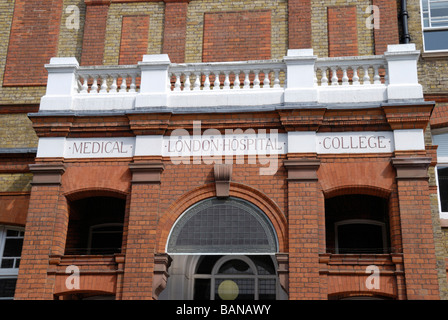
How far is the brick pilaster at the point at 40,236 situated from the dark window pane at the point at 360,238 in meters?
5.78

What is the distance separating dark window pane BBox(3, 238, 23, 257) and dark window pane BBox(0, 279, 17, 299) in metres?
0.60

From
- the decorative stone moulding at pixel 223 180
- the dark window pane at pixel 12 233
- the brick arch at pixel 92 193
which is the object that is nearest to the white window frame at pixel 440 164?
the decorative stone moulding at pixel 223 180

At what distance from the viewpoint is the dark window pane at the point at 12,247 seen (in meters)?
14.6

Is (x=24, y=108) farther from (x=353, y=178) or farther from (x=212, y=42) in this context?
(x=353, y=178)

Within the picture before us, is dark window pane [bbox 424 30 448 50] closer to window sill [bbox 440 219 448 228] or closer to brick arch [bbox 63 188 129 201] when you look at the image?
window sill [bbox 440 219 448 228]

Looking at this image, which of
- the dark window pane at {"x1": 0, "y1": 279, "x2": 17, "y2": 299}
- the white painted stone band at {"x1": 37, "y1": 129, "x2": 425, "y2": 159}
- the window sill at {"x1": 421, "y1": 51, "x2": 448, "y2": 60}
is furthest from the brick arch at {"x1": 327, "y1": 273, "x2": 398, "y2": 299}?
the dark window pane at {"x1": 0, "y1": 279, "x2": 17, "y2": 299}

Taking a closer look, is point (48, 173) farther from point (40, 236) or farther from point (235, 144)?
point (235, 144)

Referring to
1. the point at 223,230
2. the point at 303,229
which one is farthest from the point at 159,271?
the point at 303,229

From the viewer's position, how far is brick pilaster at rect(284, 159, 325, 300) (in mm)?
11031

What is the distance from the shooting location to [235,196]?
11.9 metres

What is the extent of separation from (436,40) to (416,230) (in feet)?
19.5
